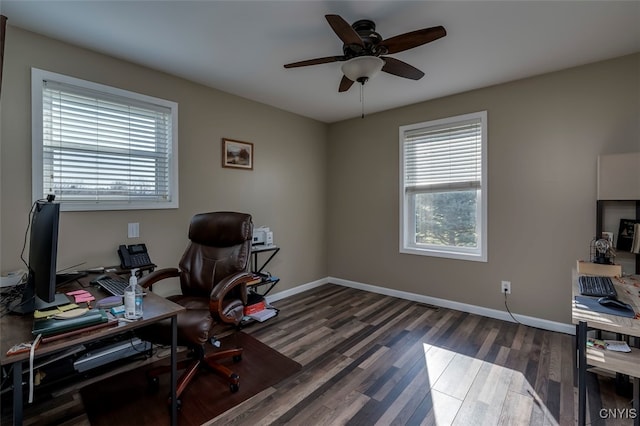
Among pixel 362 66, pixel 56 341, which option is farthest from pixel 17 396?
pixel 362 66

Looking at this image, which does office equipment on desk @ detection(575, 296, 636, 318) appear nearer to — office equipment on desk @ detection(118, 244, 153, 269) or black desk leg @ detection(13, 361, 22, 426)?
black desk leg @ detection(13, 361, 22, 426)

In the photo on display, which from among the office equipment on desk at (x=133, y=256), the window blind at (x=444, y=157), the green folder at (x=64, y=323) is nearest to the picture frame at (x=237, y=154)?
the office equipment on desk at (x=133, y=256)

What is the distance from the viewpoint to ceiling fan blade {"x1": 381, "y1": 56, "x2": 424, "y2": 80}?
208 centimetres

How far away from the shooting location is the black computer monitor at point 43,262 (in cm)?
128

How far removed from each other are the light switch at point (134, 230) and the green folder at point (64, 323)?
140 centimetres

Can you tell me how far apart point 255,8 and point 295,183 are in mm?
2446

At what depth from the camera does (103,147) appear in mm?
2486

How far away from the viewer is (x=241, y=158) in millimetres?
3480

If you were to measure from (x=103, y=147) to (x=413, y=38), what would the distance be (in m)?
2.58

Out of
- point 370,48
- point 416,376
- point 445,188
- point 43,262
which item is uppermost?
point 370,48

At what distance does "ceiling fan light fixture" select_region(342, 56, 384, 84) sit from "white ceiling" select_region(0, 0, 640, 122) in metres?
0.31

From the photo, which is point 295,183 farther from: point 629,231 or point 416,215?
point 629,231

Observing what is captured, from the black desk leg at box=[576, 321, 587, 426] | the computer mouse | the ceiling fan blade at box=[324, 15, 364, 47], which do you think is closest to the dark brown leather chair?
the ceiling fan blade at box=[324, 15, 364, 47]

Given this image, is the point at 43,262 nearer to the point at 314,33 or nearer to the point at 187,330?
the point at 187,330
